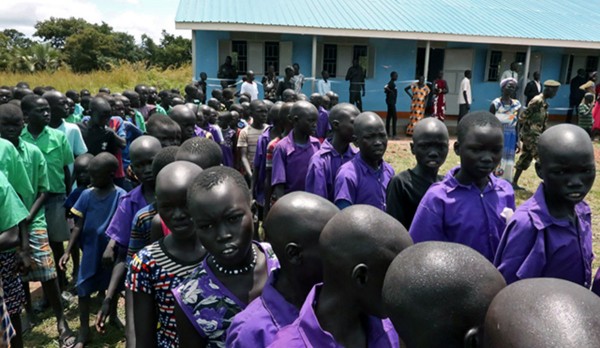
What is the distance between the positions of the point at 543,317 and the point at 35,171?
4.00 m

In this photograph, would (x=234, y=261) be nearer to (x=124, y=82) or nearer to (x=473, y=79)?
(x=473, y=79)

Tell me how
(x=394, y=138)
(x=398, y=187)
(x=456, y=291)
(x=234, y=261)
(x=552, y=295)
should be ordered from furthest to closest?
1. (x=394, y=138)
2. (x=398, y=187)
3. (x=234, y=261)
4. (x=456, y=291)
5. (x=552, y=295)

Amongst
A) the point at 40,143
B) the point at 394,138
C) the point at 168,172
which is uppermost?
the point at 168,172

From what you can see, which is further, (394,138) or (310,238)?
(394,138)

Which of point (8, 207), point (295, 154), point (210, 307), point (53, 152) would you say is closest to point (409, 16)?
point (295, 154)

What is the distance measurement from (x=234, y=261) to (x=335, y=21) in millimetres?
13550

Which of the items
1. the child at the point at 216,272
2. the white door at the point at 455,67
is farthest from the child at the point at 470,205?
the white door at the point at 455,67

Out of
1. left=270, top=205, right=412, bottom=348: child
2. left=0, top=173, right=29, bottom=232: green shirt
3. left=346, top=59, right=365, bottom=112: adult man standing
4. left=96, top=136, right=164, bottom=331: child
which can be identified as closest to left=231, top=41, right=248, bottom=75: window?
left=346, top=59, right=365, bottom=112: adult man standing

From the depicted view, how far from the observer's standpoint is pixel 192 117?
4684mm

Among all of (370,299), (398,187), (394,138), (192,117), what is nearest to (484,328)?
(370,299)

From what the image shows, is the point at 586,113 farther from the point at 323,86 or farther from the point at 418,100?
the point at 323,86

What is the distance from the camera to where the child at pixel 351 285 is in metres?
1.24

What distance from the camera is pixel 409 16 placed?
15656 millimetres

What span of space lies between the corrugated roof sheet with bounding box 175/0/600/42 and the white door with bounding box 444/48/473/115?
3.05 feet
